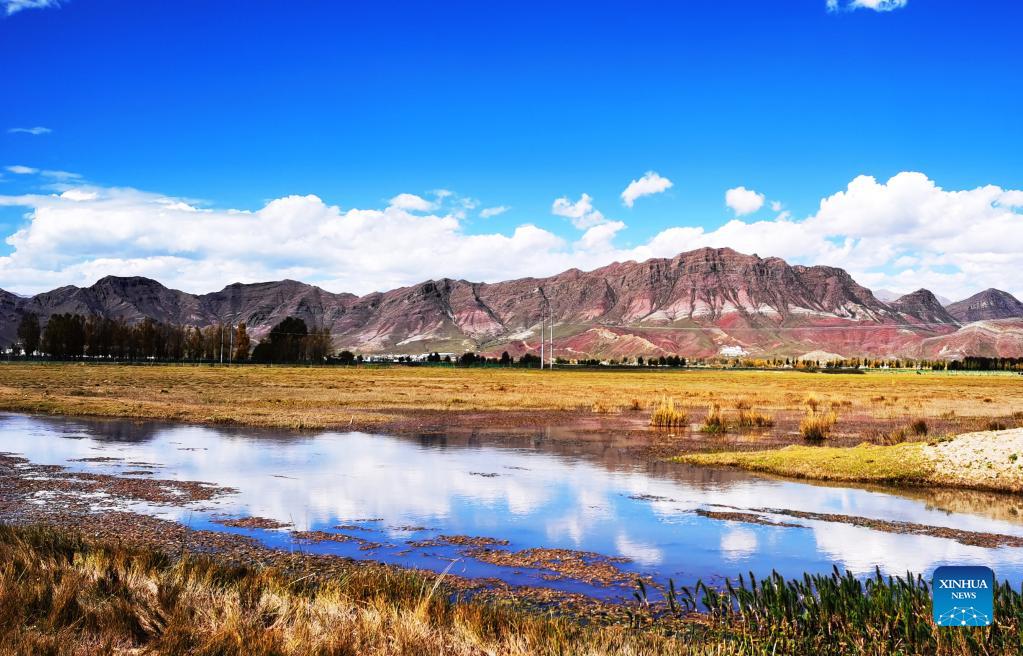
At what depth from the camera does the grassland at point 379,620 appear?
7465mm

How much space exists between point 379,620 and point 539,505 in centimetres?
1009

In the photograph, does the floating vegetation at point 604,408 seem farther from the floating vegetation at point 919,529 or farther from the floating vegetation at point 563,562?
the floating vegetation at point 563,562

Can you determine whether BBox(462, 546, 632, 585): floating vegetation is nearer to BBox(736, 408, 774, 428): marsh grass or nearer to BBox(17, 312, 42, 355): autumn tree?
BBox(736, 408, 774, 428): marsh grass

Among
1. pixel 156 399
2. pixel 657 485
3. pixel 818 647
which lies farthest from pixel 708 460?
pixel 156 399

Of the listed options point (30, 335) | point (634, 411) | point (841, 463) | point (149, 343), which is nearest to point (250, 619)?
point (841, 463)

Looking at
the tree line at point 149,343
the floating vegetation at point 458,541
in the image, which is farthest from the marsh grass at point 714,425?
the tree line at point 149,343

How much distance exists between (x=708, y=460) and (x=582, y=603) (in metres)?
16.1

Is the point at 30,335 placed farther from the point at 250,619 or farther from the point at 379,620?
the point at 379,620

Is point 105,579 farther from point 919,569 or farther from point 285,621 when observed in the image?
point 919,569

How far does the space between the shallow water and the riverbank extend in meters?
1.27

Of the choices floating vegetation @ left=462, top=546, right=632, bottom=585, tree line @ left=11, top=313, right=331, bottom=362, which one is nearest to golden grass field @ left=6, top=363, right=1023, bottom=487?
floating vegetation @ left=462, top=546, right=632, bottom=585

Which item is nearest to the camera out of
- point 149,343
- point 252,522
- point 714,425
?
point 252,522

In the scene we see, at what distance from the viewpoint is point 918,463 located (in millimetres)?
22750

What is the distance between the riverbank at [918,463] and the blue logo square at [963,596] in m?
19.0
